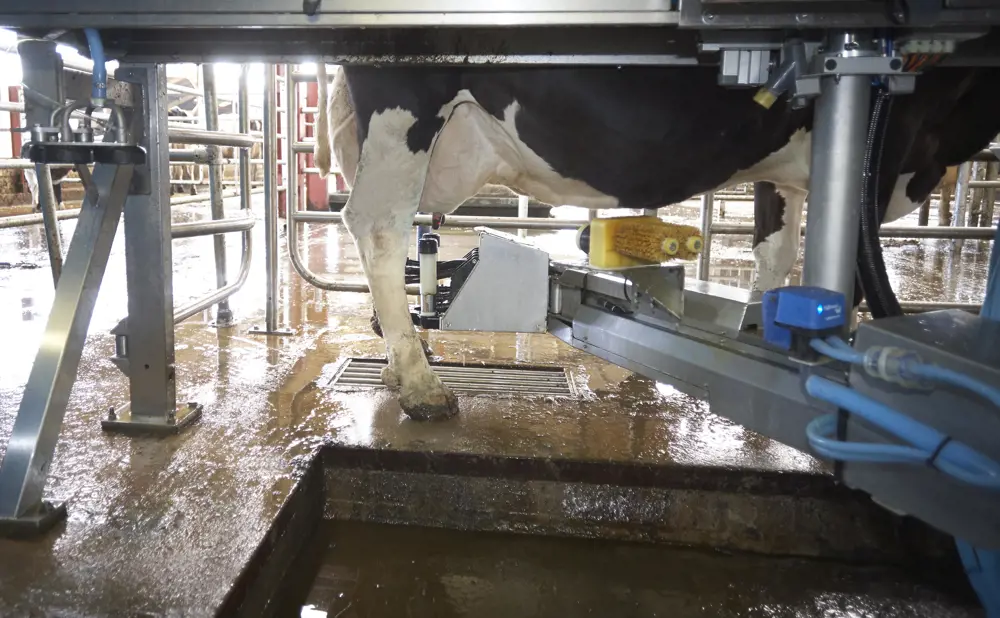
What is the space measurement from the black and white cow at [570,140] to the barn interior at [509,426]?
0.72 ft

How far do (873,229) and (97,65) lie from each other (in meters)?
1.51

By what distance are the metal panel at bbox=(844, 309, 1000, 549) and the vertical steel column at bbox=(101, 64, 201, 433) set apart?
1.53 m

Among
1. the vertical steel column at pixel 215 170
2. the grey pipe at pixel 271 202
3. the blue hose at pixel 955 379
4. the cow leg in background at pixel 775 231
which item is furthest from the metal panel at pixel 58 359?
the cow leg in background at pixel 775 231

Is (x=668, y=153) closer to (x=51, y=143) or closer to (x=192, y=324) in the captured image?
(x=51, y=143)

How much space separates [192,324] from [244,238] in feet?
1.44

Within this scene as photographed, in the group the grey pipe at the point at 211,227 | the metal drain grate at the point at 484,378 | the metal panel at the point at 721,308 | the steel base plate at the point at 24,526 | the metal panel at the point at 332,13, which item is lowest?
the steel base plate at the point at 24,526

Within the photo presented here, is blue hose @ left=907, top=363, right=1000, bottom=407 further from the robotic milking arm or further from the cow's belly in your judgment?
the cow's belly

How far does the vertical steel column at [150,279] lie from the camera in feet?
5.54

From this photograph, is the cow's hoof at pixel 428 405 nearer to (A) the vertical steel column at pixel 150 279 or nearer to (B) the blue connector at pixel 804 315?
(A) the vertical steel column at pixel 150 279

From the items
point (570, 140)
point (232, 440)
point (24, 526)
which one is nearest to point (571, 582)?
point (232, 440)

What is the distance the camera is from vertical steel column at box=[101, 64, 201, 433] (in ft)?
5.54

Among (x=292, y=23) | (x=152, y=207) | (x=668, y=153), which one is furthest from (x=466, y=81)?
(x=152, y=207)

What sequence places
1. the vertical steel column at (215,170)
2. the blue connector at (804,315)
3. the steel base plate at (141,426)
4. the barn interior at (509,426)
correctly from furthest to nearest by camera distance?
the vertical steel column at (215,170) → the steel base plate at (141,426) → the barn interior at (509,426) → the blue connector at (804,315)

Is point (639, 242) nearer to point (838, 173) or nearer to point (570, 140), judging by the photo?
point (570, 140)
